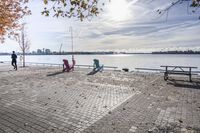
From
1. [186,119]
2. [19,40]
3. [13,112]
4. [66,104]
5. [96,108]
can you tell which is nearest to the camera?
[186,119]

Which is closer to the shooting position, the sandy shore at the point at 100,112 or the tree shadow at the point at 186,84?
the sandy shore at the point at 100,112

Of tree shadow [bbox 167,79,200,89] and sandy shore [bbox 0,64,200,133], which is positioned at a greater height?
tree shadow [bbox 167,79,200,89]

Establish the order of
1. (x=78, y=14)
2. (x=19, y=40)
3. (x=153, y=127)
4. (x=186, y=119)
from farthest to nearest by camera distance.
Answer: (x=19, y=40)
(x=186, y=119)
(x=153, y=127)
(x=78, y=14)

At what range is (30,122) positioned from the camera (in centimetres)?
551

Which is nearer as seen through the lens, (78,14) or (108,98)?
(78,14)

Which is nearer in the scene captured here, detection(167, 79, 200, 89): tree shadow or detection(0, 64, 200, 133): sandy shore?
detection(0, 64, 200, 133): sandy shore

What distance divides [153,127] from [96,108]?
7.78 feet

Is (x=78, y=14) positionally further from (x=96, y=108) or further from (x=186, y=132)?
(x=186, y=132)

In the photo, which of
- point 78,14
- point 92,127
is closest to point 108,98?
point 92,127

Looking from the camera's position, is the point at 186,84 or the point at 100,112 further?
the point at 186,84

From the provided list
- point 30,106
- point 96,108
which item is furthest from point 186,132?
point 30,106

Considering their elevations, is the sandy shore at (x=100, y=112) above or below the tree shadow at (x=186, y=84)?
below

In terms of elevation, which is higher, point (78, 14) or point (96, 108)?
point (78, 14)

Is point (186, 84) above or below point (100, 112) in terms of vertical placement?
above
